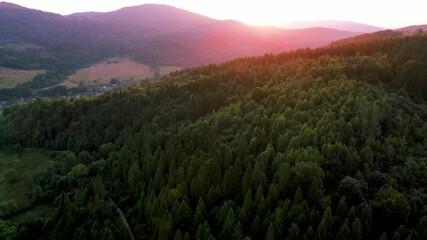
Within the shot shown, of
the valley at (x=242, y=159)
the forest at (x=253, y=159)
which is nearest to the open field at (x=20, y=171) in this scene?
the valley at (x=242, y=159)

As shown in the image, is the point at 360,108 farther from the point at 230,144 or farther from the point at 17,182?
the point at 17,182

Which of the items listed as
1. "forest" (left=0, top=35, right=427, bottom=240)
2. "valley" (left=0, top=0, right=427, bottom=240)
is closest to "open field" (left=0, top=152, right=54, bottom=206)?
"valley" (left=0, top=0, right=427, bottom=240)

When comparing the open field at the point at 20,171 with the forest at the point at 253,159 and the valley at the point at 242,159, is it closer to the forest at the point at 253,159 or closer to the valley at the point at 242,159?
Answer: the valley at the point at 242,159

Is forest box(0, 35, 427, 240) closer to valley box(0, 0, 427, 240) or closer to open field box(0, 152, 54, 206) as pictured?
valley box(0, 0, 427, 240)

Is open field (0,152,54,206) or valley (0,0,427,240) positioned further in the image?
open field (0,152,54,206)

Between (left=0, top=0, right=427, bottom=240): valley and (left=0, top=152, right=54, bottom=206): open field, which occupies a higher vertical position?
(left=0, top=0, right=427, bottom=240): valley

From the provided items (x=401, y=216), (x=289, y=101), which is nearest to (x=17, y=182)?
(x=289, y=101)
